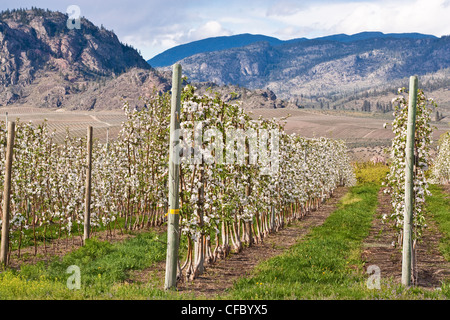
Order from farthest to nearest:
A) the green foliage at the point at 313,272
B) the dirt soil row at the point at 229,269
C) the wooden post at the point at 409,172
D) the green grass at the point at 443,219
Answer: the green grass at the point at 443,219 < the dirt soil row at the point at 229,269 < the wooden post at the point at 409,172 < the green foliage at the point at 313,272

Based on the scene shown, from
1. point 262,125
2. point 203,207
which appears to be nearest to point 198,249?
point 203,207

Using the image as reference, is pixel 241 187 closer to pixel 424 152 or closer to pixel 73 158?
pixel 424 152

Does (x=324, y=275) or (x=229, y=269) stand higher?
(x=324, y=275)

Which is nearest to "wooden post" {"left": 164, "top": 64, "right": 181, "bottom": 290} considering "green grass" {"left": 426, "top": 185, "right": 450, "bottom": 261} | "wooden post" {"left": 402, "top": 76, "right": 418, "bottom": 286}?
"wooden post" {"left": 402, "top": 76, "right": 418, "bottom": 286}

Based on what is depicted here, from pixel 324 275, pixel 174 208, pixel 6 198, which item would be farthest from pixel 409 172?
pixel 6 198

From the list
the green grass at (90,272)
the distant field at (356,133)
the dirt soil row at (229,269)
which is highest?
the distant field at (356,133)

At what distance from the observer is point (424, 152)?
1270 cm

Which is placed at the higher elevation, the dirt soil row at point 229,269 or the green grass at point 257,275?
the green grass at point 257,275

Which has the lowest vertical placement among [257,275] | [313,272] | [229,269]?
[229,269]

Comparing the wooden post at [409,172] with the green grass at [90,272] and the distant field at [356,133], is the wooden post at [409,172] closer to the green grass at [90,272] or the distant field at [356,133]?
the green grass at [90,272]

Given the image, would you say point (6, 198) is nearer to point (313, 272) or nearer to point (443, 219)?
point (313, 272)

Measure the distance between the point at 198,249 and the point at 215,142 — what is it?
372 centimetres

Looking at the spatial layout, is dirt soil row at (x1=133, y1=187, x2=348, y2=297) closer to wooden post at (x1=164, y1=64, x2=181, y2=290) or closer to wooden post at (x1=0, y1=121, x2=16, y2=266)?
wooden post at (x1=164, y1=64, x2=181, y2=290)

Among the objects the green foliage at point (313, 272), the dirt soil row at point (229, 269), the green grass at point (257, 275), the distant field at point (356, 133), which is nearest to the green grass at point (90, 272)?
the green grass at point (257, 275)
